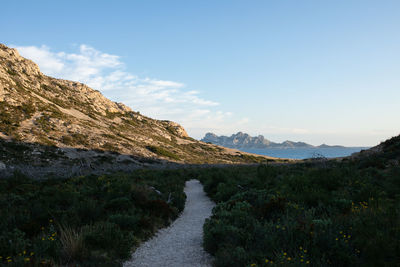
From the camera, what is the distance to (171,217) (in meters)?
11.6

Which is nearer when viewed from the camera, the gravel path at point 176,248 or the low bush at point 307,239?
the low bush at point 307,239

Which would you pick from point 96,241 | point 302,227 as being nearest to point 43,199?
point 96,241

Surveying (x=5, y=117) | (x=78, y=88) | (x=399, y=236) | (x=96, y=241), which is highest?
(x=78, y=88)

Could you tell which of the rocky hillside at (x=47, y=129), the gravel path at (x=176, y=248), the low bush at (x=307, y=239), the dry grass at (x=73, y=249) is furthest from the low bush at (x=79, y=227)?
the rocky hillside at (x=47, y=129)

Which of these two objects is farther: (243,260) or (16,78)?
(16,78)

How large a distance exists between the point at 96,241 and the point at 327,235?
6.07 metres

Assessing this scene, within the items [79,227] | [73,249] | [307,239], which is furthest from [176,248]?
[307,239]

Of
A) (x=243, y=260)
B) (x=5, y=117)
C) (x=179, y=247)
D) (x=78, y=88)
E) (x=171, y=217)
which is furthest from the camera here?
(x=78, y=88)

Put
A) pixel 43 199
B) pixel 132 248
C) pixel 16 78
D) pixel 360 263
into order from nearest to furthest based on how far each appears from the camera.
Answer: pixel 360 263, pixel 132 248, pixel 43 199, pixel 16 78

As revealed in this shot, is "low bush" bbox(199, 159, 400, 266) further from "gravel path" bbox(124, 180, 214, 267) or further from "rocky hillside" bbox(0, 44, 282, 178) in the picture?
"rocky hillside" bbox(0, 44, 282, 178)

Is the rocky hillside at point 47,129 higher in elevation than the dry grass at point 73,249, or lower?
higher

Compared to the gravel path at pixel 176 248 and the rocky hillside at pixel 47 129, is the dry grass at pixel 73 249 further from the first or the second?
the rocky hillside at pixel 47 129

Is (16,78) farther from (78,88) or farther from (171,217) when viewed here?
(171,217)

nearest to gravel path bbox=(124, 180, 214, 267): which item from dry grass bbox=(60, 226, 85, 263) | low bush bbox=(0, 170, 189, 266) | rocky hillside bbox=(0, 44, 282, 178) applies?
low bush bbox=(0, 170, 189, 266)
